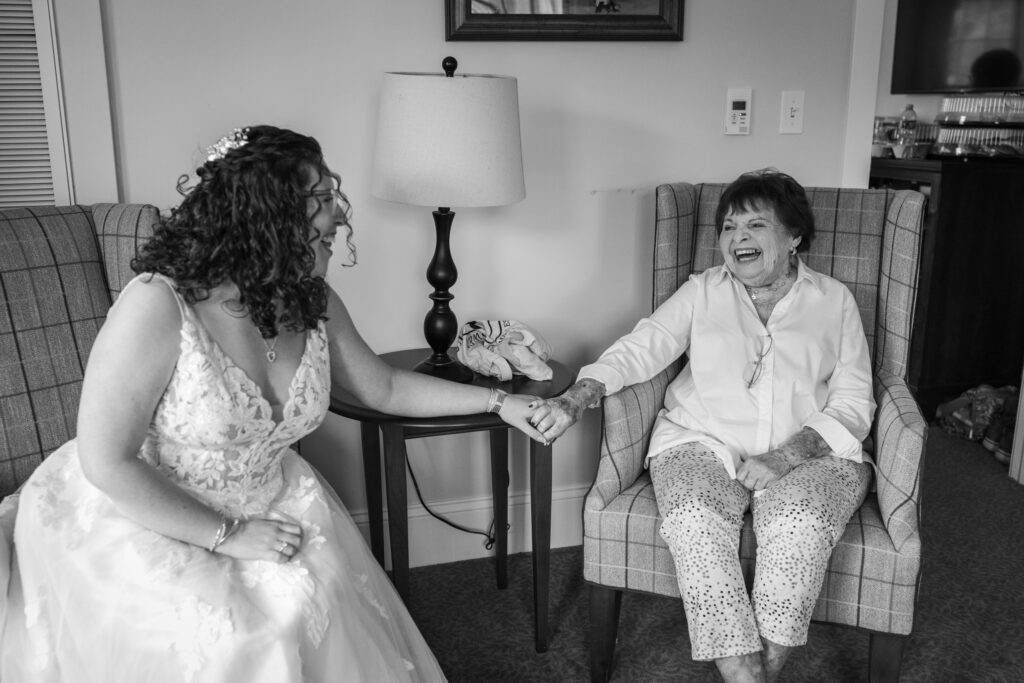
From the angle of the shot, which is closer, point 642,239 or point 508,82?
point 508,82

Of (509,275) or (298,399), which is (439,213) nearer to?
(509,275)

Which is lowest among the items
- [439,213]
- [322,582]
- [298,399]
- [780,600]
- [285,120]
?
[780,600]

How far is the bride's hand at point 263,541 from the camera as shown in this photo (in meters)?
1.40

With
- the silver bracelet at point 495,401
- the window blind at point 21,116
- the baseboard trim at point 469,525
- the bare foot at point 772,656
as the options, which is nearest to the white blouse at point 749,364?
the silver bracelet at point 495,401

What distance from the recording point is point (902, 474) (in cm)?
181

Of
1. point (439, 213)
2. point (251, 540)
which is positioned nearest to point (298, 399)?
point (251, 540)

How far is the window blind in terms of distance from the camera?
77.9 inches

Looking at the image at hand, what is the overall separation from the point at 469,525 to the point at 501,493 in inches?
9.0

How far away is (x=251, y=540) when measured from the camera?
1.41 metres

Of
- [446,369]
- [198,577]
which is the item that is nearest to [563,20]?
[446,369]

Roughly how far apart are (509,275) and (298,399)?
3.43ft

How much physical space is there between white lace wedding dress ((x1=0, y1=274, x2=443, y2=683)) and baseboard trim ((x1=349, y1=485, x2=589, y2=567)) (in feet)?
3.20

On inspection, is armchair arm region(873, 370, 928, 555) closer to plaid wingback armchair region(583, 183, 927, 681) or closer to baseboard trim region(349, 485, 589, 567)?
plaid wingback armchair region(583, 183, 927, 681)

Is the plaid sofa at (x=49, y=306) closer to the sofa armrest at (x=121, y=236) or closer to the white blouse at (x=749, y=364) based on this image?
the sofa armrest at (x=121, y=236)
